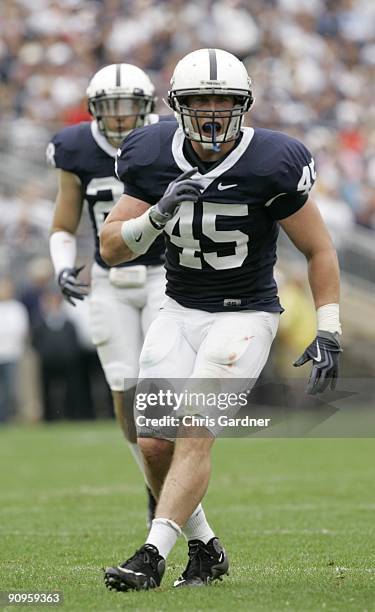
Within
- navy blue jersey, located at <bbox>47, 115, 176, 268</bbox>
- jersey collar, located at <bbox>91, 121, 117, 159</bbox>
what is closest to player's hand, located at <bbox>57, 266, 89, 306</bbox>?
navy blue jersey, located at <bbox>47, 115, 176, 268</bbox>

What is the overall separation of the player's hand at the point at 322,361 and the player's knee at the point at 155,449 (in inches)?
21.5

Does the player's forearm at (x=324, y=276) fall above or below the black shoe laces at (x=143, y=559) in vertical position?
above

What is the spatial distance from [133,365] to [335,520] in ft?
4.30

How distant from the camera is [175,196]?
169 inches

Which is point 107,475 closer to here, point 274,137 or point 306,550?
point 306,550

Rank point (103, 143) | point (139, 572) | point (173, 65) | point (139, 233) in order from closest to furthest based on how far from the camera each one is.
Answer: point (139, 572)
point (139, 233)
point (103, 143)
point (173, 65)

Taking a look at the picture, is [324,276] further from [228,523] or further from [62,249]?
[228,523]

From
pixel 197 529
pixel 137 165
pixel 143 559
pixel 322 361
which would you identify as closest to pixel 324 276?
pixel 322 361

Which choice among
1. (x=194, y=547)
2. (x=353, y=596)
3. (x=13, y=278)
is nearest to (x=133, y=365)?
(x=194, y=547)

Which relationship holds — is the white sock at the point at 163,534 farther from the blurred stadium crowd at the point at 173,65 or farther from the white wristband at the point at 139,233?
the blurred stadium crowd at the point at 173,65

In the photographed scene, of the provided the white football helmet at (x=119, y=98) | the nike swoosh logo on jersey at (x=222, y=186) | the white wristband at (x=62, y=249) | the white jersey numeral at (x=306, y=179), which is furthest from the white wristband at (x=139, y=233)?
the white wristband at (x=62, y=249)

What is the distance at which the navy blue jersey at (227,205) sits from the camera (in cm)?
449

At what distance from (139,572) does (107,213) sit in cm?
246

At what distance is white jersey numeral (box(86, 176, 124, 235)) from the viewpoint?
623 cm
